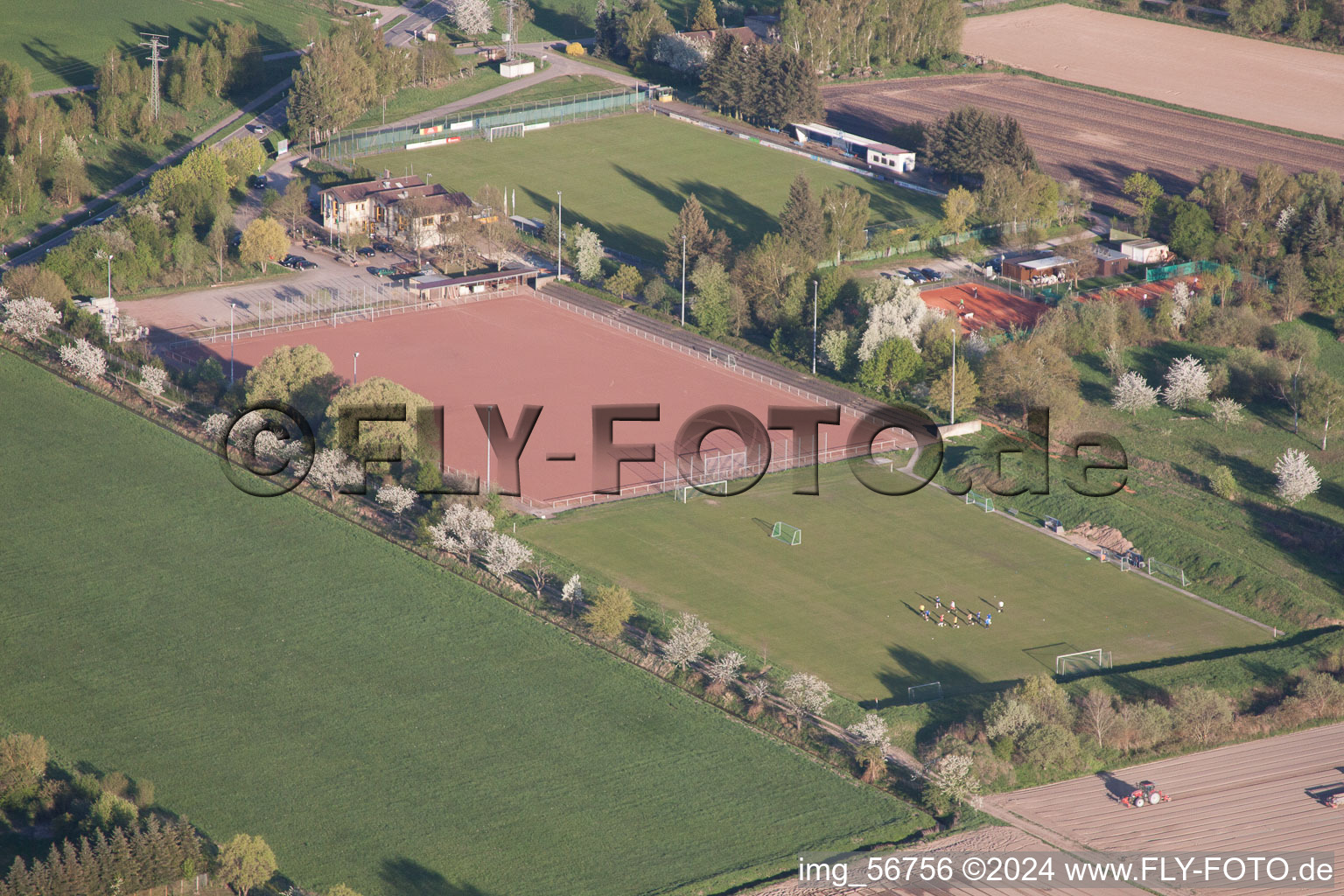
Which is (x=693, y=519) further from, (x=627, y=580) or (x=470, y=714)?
(x=470, y=714)

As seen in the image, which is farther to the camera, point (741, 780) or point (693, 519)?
point (693, 519)

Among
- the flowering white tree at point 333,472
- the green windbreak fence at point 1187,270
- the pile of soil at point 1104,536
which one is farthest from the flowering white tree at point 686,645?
the green windbreak fence at point 1187,270

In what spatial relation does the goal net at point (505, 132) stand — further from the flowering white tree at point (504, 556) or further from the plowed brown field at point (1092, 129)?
the flowering white tree at point (504, 556)

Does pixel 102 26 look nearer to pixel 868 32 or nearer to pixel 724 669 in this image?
pixel 868 32

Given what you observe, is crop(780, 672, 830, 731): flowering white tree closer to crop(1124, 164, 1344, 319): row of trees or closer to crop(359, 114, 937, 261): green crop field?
crop(1124, 164, 1344, 319): row of trees

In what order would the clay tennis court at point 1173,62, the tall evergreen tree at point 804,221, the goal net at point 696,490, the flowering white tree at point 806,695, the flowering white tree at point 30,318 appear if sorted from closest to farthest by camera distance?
the flowering white tree at point 806,695 < the goal net at point 696,490 < the flowering white tree at point 30,318 < the tall evergreen tree at point 804,221 < the clay tennis court at point 1173,62

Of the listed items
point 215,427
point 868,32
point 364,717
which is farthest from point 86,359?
point 868,32

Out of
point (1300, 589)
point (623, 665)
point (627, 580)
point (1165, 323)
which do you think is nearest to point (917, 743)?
point (623, 665)
